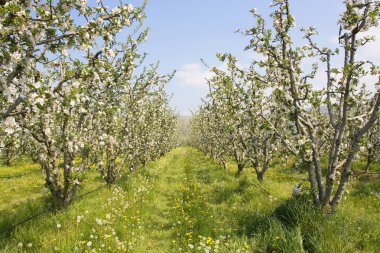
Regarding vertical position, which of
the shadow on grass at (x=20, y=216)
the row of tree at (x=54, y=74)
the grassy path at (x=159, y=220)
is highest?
the row of tree at (x=54, y=74)

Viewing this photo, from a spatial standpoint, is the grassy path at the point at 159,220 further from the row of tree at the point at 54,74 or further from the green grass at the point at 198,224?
the row of tree at the point at 54,74

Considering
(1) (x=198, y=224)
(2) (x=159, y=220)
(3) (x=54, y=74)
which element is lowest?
(2) (x=159, y=220)

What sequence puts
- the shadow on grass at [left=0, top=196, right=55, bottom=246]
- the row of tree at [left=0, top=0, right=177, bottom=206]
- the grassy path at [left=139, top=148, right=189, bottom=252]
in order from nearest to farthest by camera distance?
the row of tree at [left=0, top=0, right=177, bottom=206], the shadow on grass at [left=0, top=196, right=55, bottom=246], the grassy path at [left=139, top=148, right=189, bottom=252]

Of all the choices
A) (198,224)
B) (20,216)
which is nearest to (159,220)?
(198,224)

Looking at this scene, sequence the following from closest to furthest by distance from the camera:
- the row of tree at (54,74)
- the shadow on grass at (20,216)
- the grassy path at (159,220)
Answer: the row of tree at (54,74) → the shadow on grass at (20,216) → the grassy path at (159,220)

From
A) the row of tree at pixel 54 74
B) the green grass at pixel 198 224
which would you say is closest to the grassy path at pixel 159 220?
the green grass at pixel 198 224

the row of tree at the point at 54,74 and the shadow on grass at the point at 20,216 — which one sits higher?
the row of tree at the point at 54,74

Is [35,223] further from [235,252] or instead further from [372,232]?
[372,232]

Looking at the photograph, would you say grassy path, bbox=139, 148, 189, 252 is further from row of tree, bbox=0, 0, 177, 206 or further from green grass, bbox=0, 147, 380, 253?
row of tree, bbox=0, 0, 177, 206

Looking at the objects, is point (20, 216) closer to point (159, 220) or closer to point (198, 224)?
point (159, 220)

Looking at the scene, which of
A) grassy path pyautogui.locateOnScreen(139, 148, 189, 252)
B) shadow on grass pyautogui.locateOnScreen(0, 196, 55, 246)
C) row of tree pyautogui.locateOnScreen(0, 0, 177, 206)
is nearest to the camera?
row of tree pyautogui.locateOnScreen(0, 0, 177, 206)

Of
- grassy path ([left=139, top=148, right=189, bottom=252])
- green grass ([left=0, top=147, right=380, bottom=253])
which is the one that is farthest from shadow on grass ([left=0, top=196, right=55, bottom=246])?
grassy path ([left=139, top=148, right=189, bottom=252])

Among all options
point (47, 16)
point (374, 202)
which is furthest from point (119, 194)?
point (374, 202)

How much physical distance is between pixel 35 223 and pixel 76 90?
438cm
